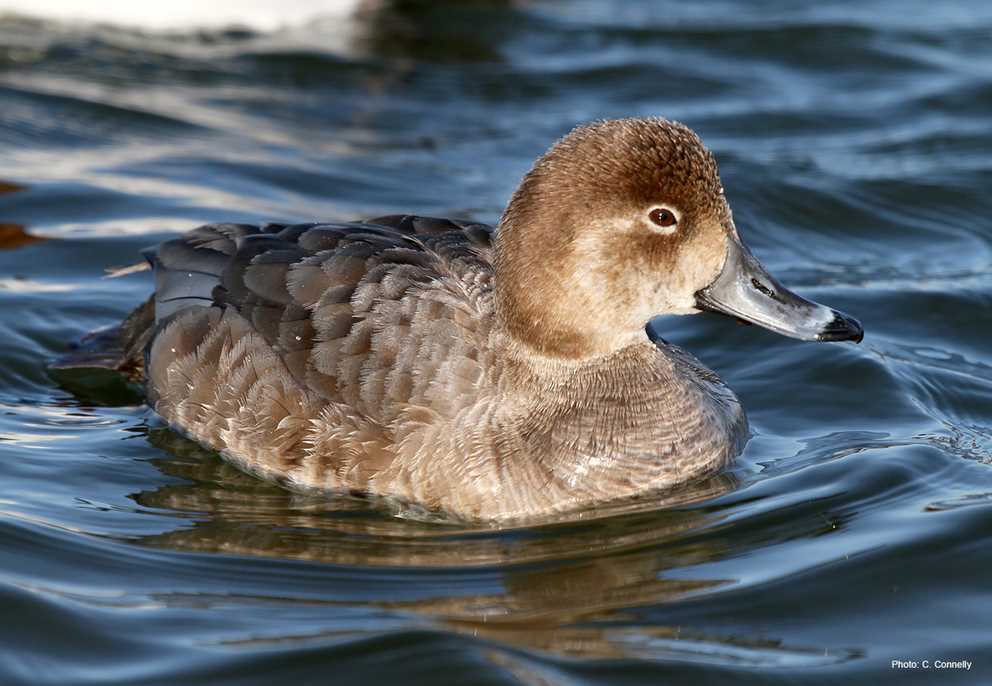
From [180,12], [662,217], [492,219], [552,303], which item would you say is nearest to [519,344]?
[552,303]

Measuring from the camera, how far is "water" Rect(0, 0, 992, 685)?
4.87 meters

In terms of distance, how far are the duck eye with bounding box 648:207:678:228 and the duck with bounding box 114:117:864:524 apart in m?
0.01

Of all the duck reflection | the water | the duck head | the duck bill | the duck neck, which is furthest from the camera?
the duck bill

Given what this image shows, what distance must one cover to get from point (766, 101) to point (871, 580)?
7021 millimetres

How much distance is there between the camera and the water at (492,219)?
4867mm

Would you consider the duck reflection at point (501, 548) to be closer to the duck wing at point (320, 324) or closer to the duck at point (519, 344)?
the duck at point (519, 344)

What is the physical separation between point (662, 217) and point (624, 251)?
183 millimetres

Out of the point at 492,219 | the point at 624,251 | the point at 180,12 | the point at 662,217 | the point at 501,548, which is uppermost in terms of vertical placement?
the point at 180,12

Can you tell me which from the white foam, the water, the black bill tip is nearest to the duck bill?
the black bill tip

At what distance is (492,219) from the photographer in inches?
369

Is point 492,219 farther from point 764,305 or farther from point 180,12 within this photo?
point 180,12

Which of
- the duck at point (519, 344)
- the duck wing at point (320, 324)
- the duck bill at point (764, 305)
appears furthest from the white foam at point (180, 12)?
the duck bill at point (764, 305)

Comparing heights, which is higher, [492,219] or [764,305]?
[492,219]

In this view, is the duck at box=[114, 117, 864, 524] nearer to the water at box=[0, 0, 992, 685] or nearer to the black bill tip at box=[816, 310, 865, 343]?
the black bill tip at box=[816, 310, 865, 343]
